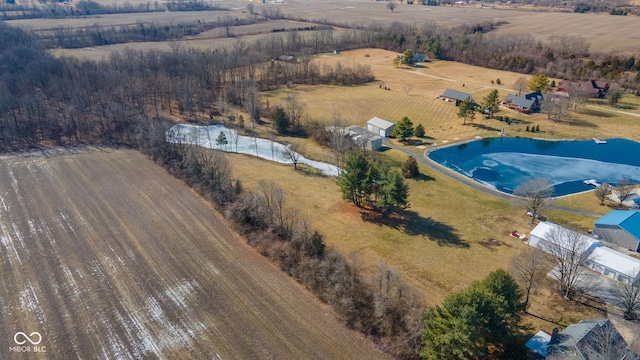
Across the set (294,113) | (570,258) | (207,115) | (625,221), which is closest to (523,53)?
(294,113)

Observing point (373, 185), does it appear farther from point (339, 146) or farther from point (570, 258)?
point (570, 258)

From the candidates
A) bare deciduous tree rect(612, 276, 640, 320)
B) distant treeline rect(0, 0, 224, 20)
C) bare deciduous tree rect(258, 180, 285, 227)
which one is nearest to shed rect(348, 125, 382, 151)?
bare deciduous tree rect(258, 180, 285, 227)

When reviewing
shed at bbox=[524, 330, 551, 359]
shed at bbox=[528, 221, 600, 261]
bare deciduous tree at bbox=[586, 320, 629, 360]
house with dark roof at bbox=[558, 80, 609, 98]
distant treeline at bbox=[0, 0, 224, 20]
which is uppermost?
distant treeline at bbox=[0, 0, 224, 20]

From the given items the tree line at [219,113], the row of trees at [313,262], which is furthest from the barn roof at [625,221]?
the row of trees at [313,262]

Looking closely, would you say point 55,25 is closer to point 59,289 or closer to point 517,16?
point 59,289

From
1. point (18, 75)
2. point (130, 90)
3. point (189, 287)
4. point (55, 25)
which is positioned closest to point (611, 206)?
point (189, 287)

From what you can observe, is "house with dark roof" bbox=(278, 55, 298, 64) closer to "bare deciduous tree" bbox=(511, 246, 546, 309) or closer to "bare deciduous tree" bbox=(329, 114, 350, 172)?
"bare deciduous tree" bbox=(329, 114, 350, 172)
